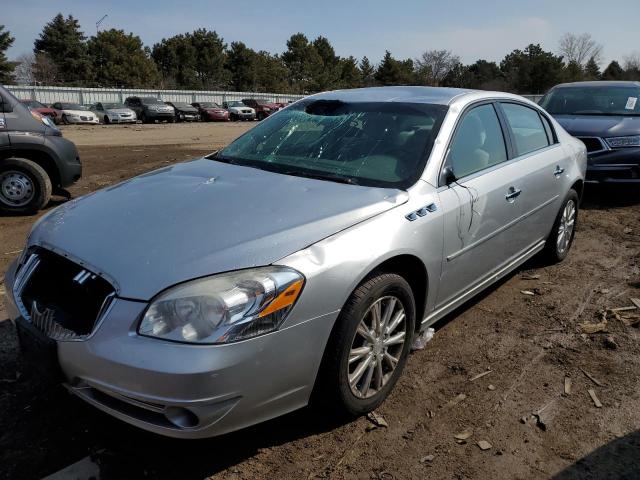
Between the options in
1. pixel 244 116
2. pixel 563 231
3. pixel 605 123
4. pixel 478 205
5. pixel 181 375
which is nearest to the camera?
pixel 181 375

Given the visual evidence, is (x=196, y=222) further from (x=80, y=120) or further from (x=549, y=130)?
(x=80, y=120)

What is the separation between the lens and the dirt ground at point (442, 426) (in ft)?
7.86

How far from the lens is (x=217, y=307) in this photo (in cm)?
210

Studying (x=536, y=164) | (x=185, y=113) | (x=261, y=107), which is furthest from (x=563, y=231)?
(x=261, y=107)

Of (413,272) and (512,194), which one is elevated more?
(512,194)

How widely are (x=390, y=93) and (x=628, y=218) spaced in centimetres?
466

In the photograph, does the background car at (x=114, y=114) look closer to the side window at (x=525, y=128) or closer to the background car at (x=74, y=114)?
the background car at (x=74, y=114)

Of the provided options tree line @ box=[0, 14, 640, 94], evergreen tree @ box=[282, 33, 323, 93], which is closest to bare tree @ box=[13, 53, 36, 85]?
tree line @ box=[0, 14, 640, 94]

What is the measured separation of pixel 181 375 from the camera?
1998 millimetres

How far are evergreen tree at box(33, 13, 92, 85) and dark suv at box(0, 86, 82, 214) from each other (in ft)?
189

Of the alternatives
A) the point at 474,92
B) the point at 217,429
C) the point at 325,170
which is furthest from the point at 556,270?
the point at 217,429

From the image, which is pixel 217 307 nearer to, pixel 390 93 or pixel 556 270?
pixel 390 93

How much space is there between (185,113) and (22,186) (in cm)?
2968

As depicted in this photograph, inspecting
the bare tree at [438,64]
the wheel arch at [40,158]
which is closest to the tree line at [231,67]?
the bare tree at [438,64]
